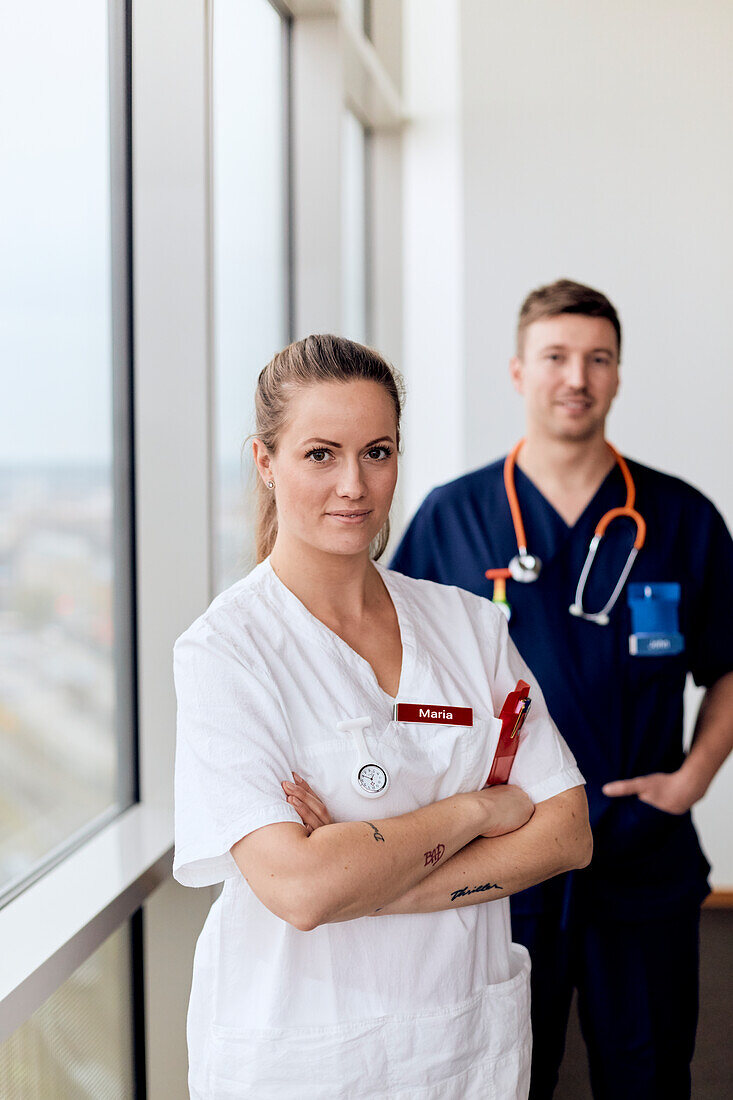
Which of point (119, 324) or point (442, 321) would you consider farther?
point (442, 321)

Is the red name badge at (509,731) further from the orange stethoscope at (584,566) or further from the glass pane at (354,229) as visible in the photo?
the glass pane at (354,229)

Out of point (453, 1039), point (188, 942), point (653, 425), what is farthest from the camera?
point (653, 425)

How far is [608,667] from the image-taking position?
→ 1.70 m

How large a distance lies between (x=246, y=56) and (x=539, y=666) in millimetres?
1503

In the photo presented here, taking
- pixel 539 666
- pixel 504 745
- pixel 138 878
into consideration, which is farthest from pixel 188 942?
pixel 504 745

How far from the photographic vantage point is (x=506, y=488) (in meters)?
1.84

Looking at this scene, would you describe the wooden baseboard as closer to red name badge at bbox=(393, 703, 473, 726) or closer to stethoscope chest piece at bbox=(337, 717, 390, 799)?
red name badge at bbox=(393, 703, 473, 726)

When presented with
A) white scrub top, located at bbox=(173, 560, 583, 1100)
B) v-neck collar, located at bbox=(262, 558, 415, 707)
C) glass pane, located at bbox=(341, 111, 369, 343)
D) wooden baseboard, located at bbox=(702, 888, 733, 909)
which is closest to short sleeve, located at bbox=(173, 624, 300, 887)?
white scrub top, located at bbox=(173, 560, 583, 1100)

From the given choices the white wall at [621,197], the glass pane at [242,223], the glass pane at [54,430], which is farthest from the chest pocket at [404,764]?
the white wall at [621,197]

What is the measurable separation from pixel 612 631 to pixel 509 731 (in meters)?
0.60

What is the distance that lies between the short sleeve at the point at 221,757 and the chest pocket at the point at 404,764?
1.8 inches

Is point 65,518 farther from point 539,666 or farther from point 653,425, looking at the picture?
point 653,425

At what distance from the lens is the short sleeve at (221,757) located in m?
1.00

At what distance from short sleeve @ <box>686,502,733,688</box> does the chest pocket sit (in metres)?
0.77
